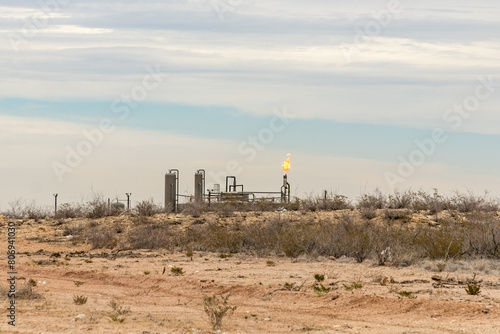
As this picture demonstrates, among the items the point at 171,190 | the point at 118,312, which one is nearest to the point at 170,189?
the point at 171,190

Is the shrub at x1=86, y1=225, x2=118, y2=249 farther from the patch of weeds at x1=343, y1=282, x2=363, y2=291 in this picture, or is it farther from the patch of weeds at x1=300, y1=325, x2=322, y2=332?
the patch of weeds at x1=300, y1=325, x2=322, y2=332

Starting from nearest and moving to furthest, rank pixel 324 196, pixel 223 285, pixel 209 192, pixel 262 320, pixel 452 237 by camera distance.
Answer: pixel 262 320, pixel 223 285, pixel 452 237, pixel 324 196, pixel 209 192

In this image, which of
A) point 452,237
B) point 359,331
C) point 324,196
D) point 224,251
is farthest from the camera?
point 324,196

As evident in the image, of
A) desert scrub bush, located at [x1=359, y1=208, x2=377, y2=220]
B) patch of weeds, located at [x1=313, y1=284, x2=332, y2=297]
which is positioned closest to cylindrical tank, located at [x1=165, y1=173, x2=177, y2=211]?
desert scrub bush, located at [x1=359, y1=208, x2=377, y2=220]

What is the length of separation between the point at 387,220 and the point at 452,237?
300 inches

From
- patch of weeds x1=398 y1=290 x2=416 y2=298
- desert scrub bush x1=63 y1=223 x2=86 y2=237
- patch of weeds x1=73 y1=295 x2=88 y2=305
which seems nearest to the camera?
patch of weeds x1=73 y1=295 x2=88 y2=305

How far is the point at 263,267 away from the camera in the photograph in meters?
17.1

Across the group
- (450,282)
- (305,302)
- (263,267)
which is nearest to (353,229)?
(263,267)

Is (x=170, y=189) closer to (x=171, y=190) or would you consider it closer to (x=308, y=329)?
(x=171, y=190)

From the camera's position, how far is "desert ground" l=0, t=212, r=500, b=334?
9438 mm

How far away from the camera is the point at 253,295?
39.8 ft

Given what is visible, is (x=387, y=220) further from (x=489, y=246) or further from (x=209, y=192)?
(x=209, y=192)

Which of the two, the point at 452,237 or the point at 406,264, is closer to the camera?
the point at 406,264

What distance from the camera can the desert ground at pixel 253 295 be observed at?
31.0 ft
